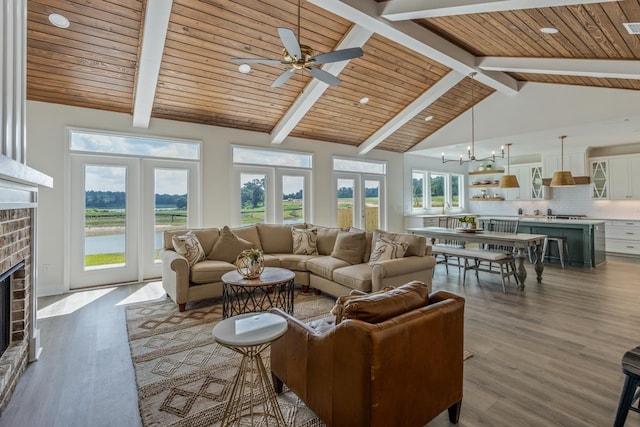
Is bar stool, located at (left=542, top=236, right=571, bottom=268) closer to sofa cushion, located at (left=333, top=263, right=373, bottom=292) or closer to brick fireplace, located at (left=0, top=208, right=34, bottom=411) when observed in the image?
sofa cushion, located at (left=333, top=263, right=373, bottom=292)

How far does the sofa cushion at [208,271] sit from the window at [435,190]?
658 cm

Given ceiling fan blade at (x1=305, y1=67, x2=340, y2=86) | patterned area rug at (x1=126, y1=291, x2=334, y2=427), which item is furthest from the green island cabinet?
ceiling fan blade at (x1=305, y1=67, x2=340, y2=86)

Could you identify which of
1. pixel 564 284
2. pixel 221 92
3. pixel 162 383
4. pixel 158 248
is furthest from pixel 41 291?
pixel 564 284

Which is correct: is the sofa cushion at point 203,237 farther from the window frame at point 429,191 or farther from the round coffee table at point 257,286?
the window frame at point 429,191

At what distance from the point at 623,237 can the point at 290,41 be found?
894 centimetres

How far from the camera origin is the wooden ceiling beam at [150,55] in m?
3.37

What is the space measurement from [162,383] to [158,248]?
357 cm

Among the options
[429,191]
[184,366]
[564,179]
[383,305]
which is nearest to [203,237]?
[184,366]

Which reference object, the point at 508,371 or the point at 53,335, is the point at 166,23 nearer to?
the point at 53,335

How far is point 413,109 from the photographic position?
6.73m

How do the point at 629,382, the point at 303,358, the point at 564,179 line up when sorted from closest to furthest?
the point at 629,382, the point at 303,358, the point at 564,179

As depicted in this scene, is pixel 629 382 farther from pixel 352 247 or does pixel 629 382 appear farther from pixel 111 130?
pixel 111 130

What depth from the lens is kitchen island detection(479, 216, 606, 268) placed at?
6.16 metres

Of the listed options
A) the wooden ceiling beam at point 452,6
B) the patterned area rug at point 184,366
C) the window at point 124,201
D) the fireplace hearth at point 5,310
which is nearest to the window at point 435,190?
the wooden ceiling beam at point 452,6
